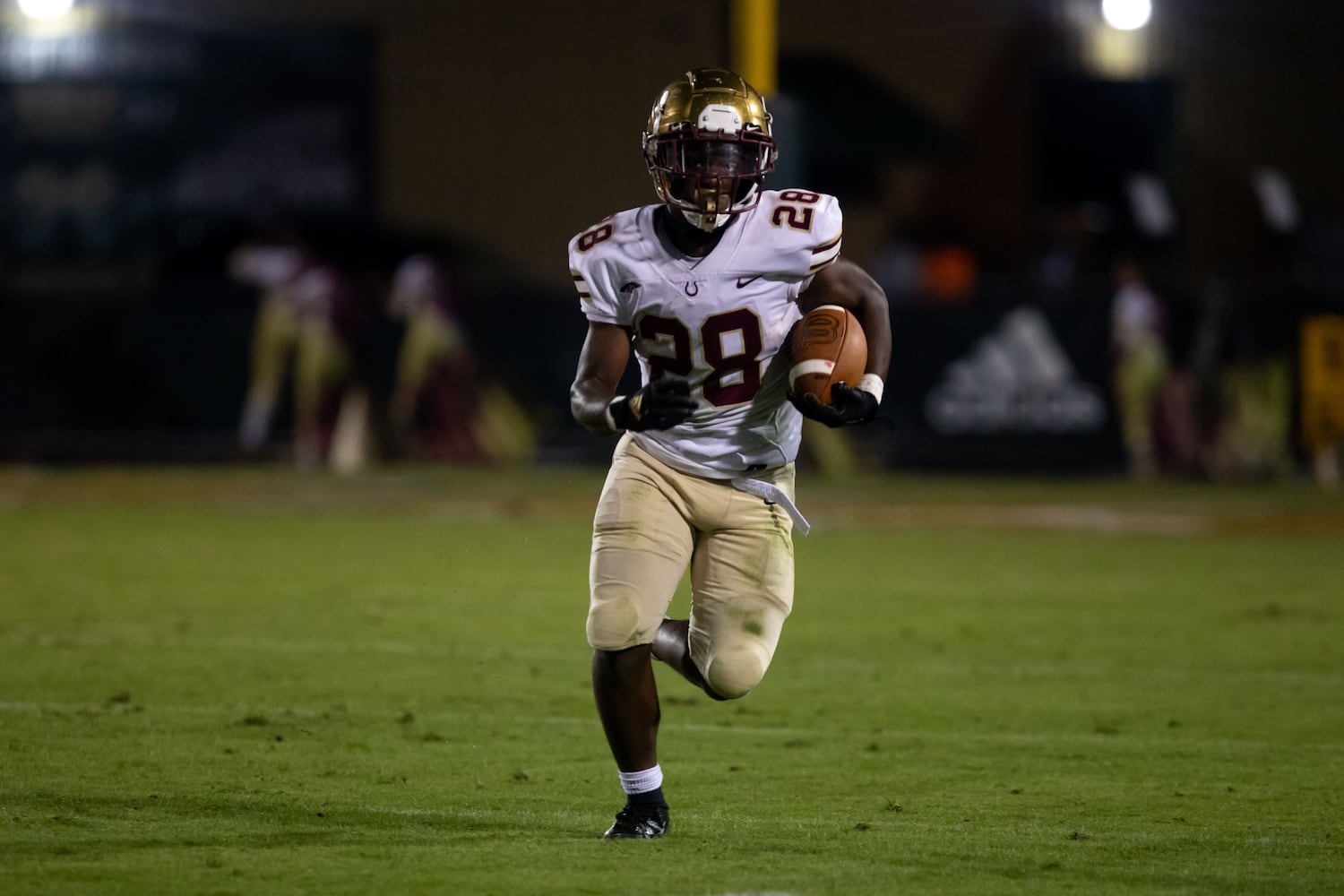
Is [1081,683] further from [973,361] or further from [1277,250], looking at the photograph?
[1277,250]

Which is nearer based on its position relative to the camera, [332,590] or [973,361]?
[332,590]

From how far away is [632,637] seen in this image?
5.06 metres

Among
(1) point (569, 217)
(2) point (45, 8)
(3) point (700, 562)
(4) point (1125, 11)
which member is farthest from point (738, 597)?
(2) point (45, 8)

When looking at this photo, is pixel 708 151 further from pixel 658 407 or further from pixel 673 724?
pixel 673 724

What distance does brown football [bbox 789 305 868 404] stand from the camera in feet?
16.7

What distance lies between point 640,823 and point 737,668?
0.46 m

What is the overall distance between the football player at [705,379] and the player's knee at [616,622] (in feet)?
0.04

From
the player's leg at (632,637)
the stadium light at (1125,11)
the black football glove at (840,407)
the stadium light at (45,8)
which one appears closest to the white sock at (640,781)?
the player's leg at (632,637)

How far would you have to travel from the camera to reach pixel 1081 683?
7.66 m

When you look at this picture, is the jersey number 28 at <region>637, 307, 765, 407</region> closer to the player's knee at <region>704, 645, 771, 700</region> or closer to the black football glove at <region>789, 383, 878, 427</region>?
the black football glove at <region>789, 383, 878, 427</region>

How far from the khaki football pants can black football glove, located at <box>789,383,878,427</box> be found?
1.27 ft

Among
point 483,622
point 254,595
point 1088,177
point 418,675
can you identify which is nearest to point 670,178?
point 418,675

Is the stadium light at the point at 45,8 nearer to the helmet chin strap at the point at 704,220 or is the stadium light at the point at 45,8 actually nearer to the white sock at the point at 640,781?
the helmet chin strap at the point at 704,220

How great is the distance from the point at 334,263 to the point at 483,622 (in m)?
12.3
